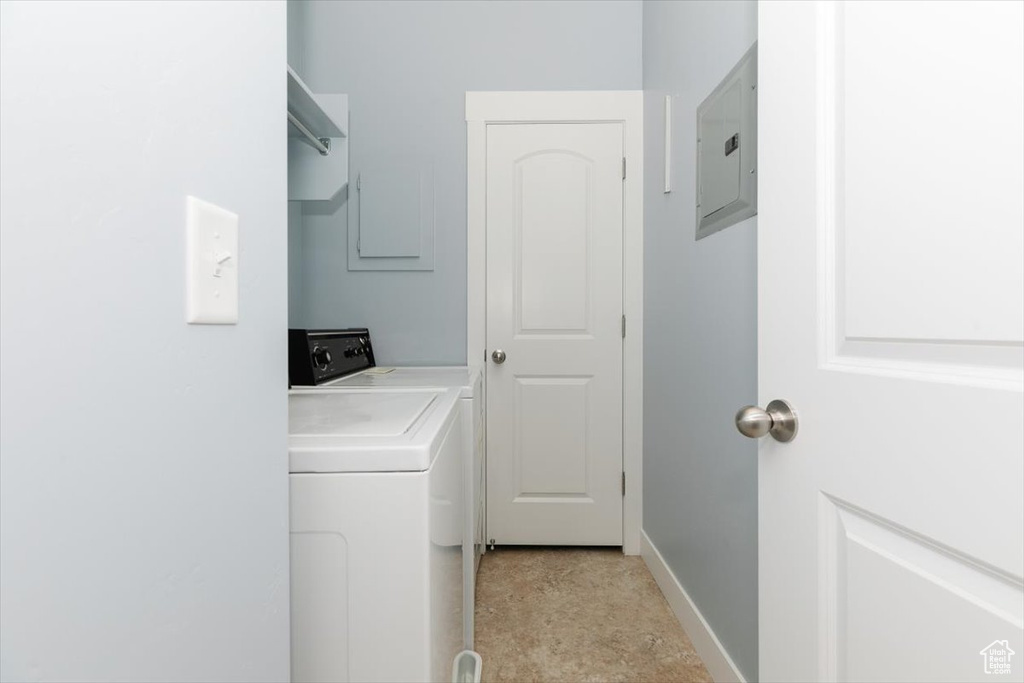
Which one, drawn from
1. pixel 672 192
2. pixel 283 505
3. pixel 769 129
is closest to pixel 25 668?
pixel 283 505

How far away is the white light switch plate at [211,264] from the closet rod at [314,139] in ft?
3.72

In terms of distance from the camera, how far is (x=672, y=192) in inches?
75.6

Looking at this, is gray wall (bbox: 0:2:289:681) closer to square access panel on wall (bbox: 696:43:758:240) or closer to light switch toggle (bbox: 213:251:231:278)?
light switch toggle (bbox: 213:251:231:278)

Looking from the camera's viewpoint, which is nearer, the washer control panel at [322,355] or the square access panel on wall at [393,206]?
the washer control panel at [322,355]

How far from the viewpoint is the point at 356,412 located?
42.8 inches

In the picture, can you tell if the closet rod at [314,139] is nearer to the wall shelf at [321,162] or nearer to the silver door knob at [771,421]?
the wall shelf at [321,162]

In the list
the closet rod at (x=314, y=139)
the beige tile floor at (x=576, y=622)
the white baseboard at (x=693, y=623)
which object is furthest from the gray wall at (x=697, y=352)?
the closet rod at (x=314, y=139)

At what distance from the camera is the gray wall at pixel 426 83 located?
2344 millimetres

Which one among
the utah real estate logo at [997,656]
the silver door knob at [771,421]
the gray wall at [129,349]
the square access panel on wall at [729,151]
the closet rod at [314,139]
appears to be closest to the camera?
the gray wall at [129,349]

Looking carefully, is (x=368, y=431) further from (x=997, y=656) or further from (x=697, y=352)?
(x=697, y=352)

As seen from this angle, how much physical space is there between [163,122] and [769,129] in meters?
0.75

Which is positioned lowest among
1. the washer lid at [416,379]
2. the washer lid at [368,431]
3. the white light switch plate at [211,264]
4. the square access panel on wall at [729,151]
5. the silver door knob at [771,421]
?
the washer lid at [368,431]

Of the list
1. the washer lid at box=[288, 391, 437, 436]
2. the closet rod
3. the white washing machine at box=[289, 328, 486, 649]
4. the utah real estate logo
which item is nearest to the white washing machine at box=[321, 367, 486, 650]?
the white washing machine at box=[289, 328, 486, 649]

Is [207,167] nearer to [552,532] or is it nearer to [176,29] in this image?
[176,29]
